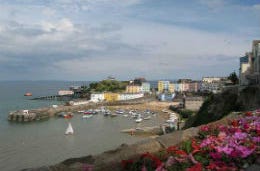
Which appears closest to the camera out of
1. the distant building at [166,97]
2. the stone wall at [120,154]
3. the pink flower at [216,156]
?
the pink flower at [216,156]

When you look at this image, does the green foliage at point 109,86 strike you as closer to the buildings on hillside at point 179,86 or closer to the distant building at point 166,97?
the buildings on hillside at point 179,86

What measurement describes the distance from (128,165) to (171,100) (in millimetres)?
106579

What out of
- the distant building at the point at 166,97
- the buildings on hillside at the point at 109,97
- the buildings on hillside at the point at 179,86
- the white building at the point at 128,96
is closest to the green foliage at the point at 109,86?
the white building at the point at 128,96

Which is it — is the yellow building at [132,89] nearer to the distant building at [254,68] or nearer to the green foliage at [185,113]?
the green foliage at [185,113]

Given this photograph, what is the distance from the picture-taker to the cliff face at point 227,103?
32.9 meters

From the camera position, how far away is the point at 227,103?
36000 mm

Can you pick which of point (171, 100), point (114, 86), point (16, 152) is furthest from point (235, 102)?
point (114, 86)

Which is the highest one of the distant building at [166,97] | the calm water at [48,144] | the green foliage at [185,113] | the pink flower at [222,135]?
the pink flower at [222,135]

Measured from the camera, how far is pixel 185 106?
8019cm

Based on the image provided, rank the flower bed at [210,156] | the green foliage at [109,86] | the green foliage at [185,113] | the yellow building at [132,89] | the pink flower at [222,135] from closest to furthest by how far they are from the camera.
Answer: the flower bed at [210,156] < the pink flower at [222,135] < the green foliage at [185,113] < the green foliage at [109,86] < the yellow building at [132,89]

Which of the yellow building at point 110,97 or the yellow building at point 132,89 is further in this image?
the yellow building at point 132,89

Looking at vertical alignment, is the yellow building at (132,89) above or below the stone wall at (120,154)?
below

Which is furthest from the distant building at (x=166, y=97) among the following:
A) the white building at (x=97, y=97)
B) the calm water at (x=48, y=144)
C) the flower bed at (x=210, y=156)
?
the flower bed at (x=210, y=156)

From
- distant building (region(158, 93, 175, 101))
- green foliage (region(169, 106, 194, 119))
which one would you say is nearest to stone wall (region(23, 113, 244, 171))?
green foliage (region(169, 106, 194, 119))
